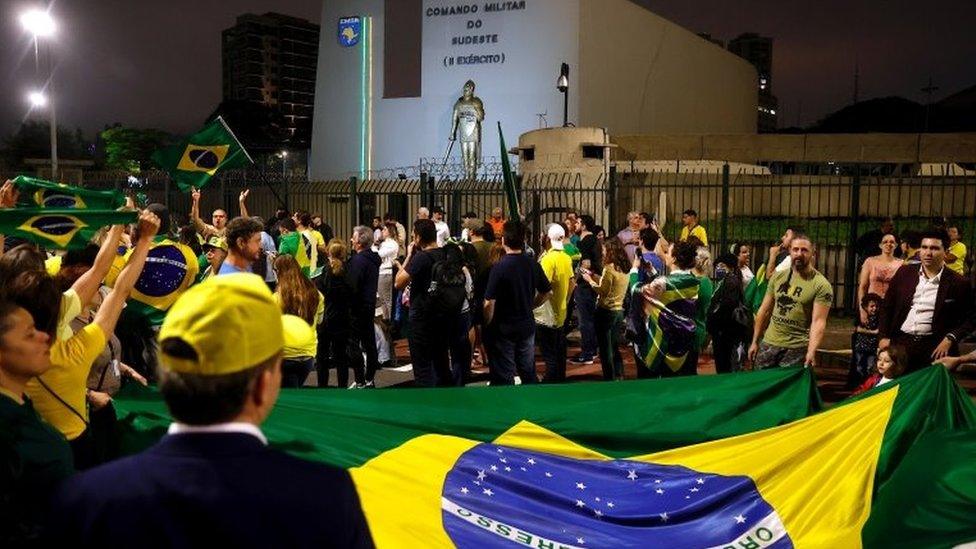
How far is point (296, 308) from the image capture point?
21.8 ft

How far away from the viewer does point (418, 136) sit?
38.3 meters

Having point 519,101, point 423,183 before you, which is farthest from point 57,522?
point 519,101

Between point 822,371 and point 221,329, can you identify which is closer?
point 221,329

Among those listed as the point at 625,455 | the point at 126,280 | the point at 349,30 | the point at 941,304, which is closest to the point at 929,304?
the point at 941,304

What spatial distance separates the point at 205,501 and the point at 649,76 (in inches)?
1692

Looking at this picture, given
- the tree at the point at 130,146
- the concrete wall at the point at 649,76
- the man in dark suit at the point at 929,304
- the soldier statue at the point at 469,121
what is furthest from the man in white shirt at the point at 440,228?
the tree at the point at 130,146

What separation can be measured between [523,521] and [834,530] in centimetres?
154

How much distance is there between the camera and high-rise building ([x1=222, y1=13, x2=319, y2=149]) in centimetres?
15875

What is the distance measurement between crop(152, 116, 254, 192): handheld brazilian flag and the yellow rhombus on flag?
15.1 ft

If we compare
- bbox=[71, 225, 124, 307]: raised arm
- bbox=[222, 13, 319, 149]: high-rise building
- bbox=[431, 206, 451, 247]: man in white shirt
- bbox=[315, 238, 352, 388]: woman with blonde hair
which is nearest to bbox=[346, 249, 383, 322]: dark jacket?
bbox=[315, 238, 352, 388]: woman with blonde hair

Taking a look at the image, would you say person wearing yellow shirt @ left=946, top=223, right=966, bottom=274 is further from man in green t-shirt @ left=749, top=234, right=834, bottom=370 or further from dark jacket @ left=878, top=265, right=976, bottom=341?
man in green t-shirt @ left=749, top=234, right=834, bottom=370

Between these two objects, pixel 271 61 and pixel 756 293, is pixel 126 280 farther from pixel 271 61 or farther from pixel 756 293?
pixel 271 61

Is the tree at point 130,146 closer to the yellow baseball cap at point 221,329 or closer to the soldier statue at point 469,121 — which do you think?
the soldier statue at point 469,121

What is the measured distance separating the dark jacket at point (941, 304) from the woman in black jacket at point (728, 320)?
1715 mm
